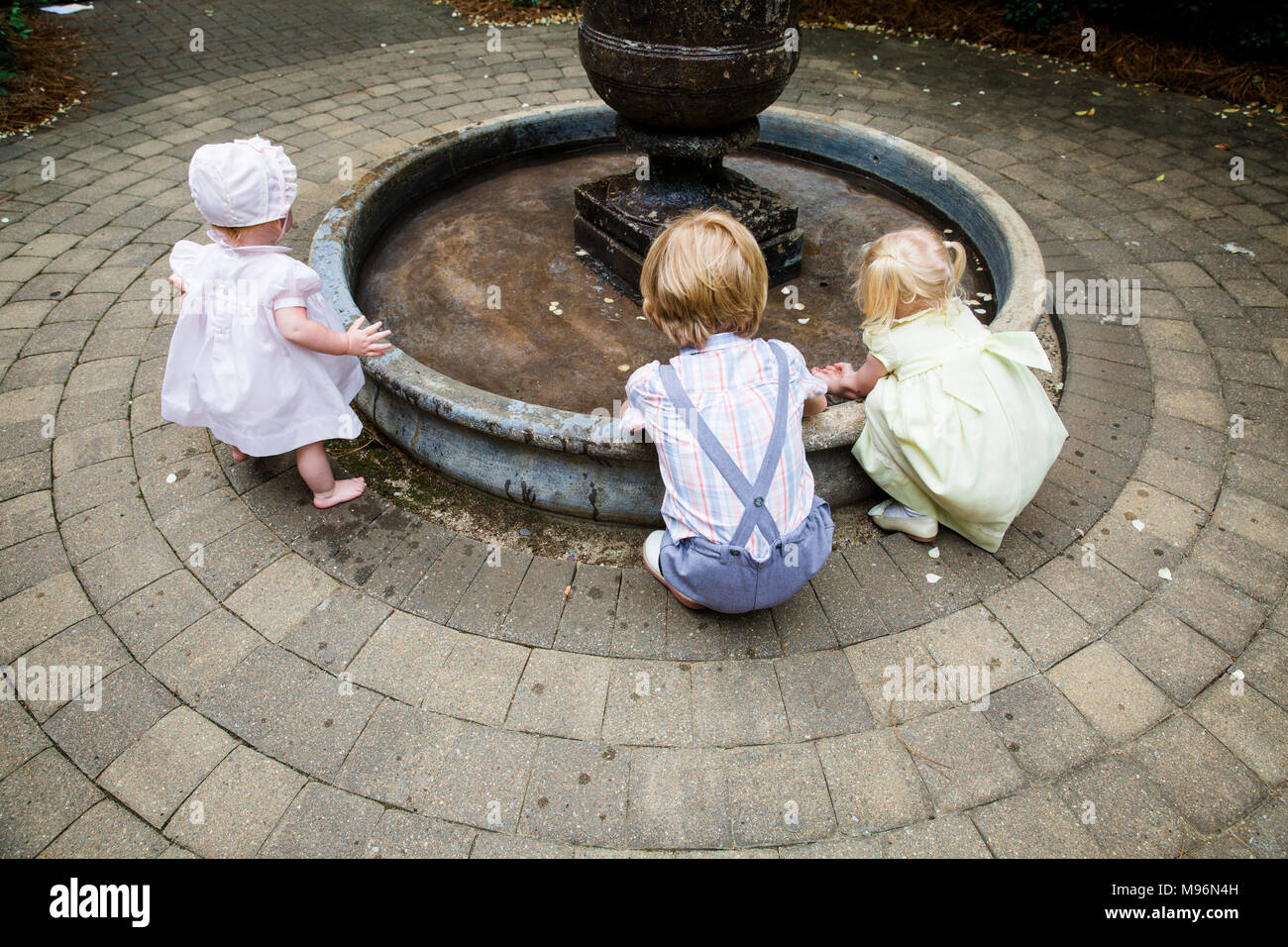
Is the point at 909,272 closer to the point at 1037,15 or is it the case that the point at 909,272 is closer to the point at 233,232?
the point at 233,232

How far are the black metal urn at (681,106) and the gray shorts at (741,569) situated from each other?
1947mm

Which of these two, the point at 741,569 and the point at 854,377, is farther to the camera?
the point at 854,377

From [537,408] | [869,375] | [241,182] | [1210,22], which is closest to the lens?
[241,182]

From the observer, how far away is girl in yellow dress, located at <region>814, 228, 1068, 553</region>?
268 cm

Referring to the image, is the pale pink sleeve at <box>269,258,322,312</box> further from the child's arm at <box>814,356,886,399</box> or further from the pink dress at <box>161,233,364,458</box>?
the child's arm at <box>814,356,886,399</box>

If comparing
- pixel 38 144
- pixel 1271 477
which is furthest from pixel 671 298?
pixel 38 144

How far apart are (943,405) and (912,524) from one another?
486mm

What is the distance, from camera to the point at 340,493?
304 cm

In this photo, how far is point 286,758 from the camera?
2.25 metres

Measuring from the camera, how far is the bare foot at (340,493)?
3.01m

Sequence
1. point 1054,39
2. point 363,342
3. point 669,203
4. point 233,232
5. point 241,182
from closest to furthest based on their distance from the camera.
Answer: point 241,182, point 233,232, point 363,342, point 669,203, point 1054,39

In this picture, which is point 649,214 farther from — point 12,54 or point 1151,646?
point 12,54

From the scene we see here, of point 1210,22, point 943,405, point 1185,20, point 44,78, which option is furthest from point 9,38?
point 1210,22

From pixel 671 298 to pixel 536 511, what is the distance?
43.2 inches
